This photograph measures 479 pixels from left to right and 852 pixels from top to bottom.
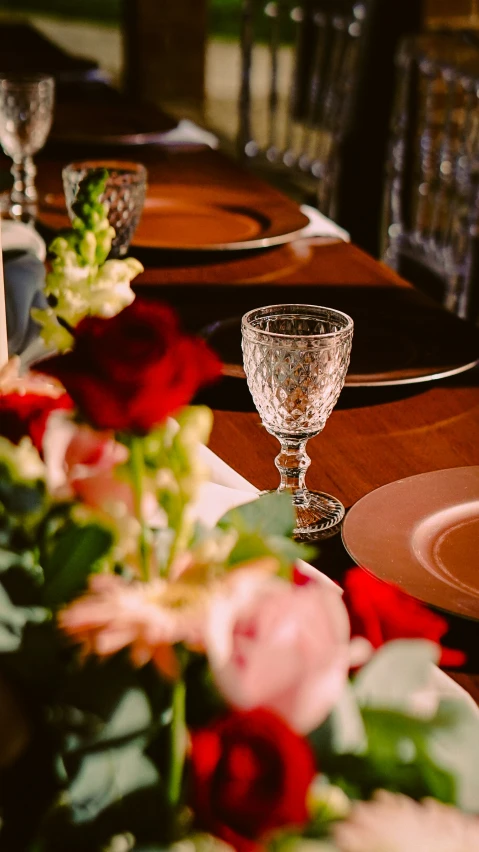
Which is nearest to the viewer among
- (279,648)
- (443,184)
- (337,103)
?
(279,648)

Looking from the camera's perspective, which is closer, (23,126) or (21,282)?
(21,282)

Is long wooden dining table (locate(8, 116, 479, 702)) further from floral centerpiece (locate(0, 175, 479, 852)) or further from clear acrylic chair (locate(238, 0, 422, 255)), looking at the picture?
clear acrylic chair (locate(238, 0, 422, 255))

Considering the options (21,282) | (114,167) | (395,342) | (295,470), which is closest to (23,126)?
(114,167)

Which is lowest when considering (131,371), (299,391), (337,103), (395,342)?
(337,103)

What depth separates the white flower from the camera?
34 cm

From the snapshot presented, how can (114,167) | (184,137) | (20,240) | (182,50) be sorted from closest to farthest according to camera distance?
(20,240) < (114,167) < (184,137) < (182,50)

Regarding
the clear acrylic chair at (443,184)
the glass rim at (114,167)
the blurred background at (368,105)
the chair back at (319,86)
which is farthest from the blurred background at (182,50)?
the glass rim at (114,167)

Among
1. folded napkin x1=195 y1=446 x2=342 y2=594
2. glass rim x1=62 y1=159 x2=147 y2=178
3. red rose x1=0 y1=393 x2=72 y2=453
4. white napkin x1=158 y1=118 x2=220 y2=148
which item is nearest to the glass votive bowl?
glass rim x1=62 y1=159 x2=147 y2=178

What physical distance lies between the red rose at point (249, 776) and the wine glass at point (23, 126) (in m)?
1.37

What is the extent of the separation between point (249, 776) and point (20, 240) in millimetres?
1055

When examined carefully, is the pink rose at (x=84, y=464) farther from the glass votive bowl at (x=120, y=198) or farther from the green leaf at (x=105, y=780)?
the glass votive bowl at (x=120, y=198)

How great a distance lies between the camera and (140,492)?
382mm

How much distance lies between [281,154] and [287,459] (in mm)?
2777

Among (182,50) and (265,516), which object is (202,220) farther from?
(182,50)
